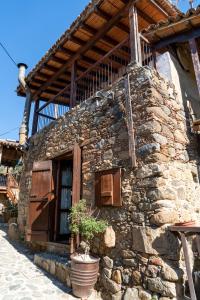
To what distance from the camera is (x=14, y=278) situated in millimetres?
4359

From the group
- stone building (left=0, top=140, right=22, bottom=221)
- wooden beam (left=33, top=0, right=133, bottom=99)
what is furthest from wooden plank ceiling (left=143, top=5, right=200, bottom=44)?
stone building (left=0, top=140, right=22, bottom=221)

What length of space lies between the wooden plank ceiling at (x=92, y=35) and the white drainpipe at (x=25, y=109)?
12.7 inches

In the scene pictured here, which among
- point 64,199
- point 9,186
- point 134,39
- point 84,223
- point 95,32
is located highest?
point 95,32

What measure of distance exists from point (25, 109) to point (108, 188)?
521 centimetres

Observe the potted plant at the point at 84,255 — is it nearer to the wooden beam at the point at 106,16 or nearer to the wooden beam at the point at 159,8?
the wooden beam at the point at 106,16

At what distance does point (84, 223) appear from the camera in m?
4.06

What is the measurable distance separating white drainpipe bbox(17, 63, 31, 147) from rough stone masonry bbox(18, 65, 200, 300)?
3.40 metres

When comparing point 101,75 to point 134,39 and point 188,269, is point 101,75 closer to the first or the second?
point 134,39

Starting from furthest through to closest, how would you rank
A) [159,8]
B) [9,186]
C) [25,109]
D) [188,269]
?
[9,186] < [25,109] < [159,8] < [188,269]

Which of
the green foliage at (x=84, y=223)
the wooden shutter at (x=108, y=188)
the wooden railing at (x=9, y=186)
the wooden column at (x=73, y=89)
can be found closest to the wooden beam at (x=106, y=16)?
the wooden column at (x=73, y=89)

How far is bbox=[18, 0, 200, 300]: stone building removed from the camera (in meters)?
3.33

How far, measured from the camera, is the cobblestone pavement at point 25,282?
372cm

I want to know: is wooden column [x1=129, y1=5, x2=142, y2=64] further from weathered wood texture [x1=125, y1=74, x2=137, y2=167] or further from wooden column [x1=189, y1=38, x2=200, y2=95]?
wooden column [x1=189, y1=38, x2=200, y2=95]

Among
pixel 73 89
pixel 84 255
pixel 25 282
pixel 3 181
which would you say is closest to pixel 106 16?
pixel 73 89
